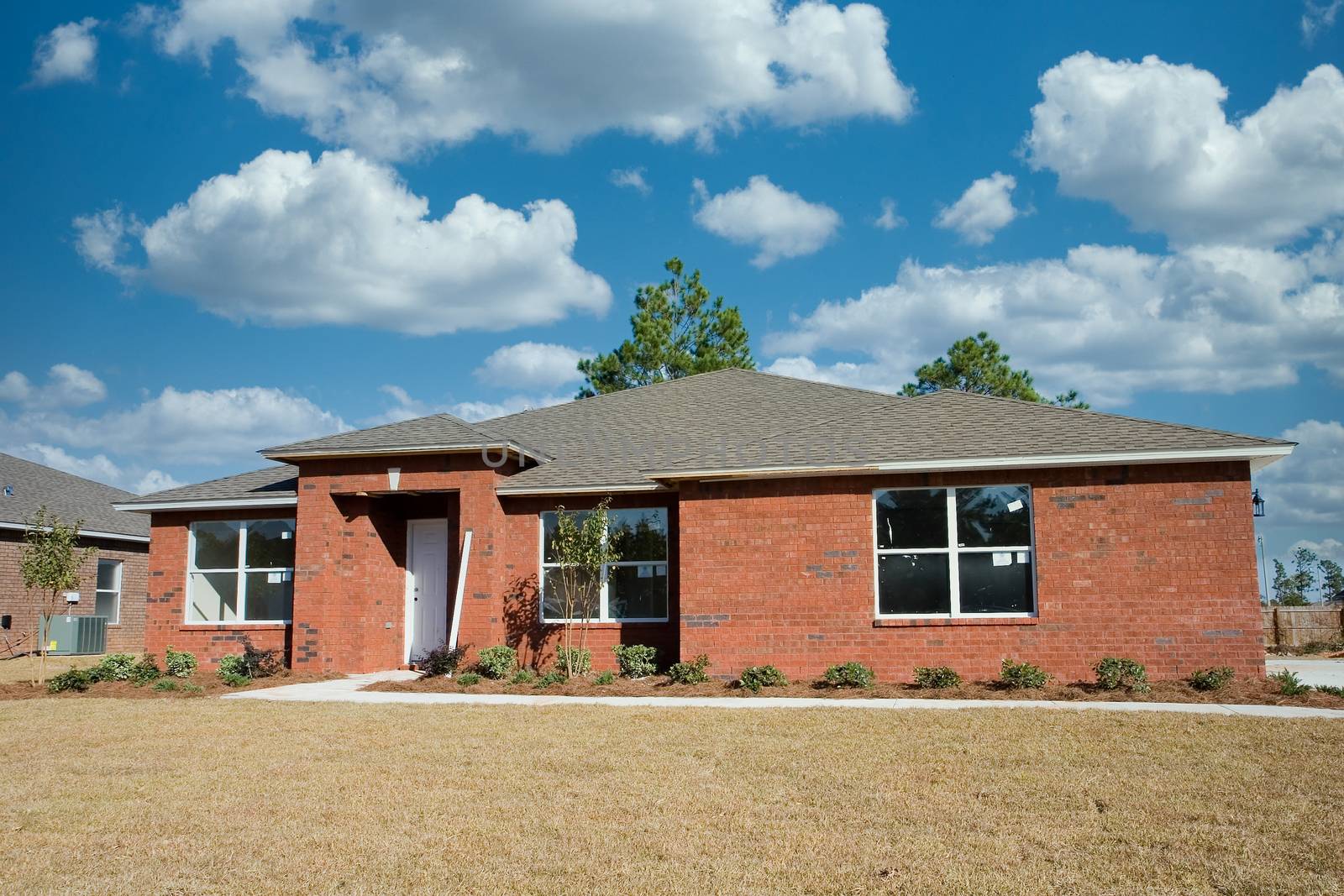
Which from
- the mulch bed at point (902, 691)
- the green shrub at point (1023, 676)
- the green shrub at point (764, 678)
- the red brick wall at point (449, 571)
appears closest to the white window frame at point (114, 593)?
the red brick wall at point (449, 571)

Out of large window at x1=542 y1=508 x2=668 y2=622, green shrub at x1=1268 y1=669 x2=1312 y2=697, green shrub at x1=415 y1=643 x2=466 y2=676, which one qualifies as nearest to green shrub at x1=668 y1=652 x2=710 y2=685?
large window at x1=542 y1=508 x2=668 y2=622

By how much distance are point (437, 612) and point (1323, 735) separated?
42.7ft

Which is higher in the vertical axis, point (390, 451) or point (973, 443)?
point (390, 451)

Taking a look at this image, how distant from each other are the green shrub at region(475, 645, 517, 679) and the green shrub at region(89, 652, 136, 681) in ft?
17.8

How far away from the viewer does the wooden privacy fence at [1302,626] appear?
23406 millimetres

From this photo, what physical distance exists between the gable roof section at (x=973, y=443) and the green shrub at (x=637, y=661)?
2.69m

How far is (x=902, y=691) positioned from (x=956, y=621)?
4.50ft

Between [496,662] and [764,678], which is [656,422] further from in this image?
[764,678]

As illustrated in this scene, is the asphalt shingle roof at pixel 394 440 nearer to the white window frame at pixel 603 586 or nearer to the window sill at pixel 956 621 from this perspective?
the white window frame at pixel 603 586

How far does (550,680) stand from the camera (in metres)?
14.6

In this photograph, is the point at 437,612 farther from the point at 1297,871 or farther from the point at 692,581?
the point at 1297,871

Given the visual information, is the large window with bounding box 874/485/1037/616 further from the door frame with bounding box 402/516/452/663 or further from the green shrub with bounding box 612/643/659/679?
the door frame with bounding box 402/516/452/663

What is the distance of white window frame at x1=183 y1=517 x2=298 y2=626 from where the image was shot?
699 inches

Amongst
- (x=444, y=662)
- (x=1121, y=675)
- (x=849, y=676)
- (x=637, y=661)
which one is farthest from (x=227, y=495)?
(x=1121, y=675)
